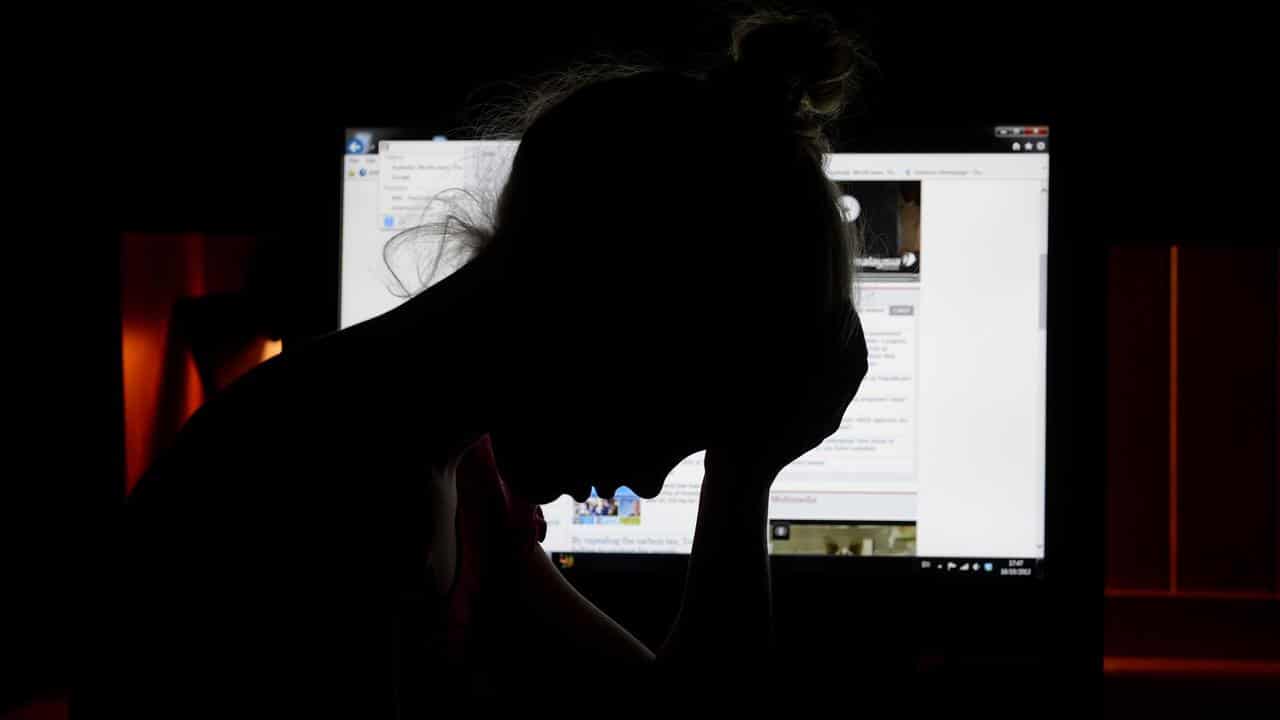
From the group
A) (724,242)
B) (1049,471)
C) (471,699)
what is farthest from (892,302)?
(471,699)

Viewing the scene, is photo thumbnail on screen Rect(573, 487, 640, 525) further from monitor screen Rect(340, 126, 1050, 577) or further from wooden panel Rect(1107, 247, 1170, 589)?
wooden panel Rect(1107, 247, 1170, 589)

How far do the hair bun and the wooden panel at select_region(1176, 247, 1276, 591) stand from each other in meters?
0.61

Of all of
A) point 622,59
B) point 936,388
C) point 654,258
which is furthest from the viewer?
point 622,59

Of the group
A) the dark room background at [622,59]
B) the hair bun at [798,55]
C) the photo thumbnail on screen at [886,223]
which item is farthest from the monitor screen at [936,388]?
the hair bun at [798,55]

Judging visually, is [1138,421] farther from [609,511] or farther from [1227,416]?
[609,511]

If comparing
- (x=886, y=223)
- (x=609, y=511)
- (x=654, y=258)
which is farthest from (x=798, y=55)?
(x=609, y=511)

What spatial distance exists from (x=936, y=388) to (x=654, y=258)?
1.28 feet

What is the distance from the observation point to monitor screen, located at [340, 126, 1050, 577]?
27.6 inches

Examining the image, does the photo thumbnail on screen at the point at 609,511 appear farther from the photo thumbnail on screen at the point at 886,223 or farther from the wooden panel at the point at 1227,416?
the wooden panel at the point at 1227,416

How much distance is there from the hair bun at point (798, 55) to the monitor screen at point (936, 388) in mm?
239

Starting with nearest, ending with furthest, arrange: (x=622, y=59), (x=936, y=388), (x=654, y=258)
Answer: (x=654, y=258)
(x=936, y=388)
(x=622, y=59)

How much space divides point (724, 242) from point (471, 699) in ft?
1.37

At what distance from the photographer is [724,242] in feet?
1.39

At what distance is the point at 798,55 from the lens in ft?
1.47
